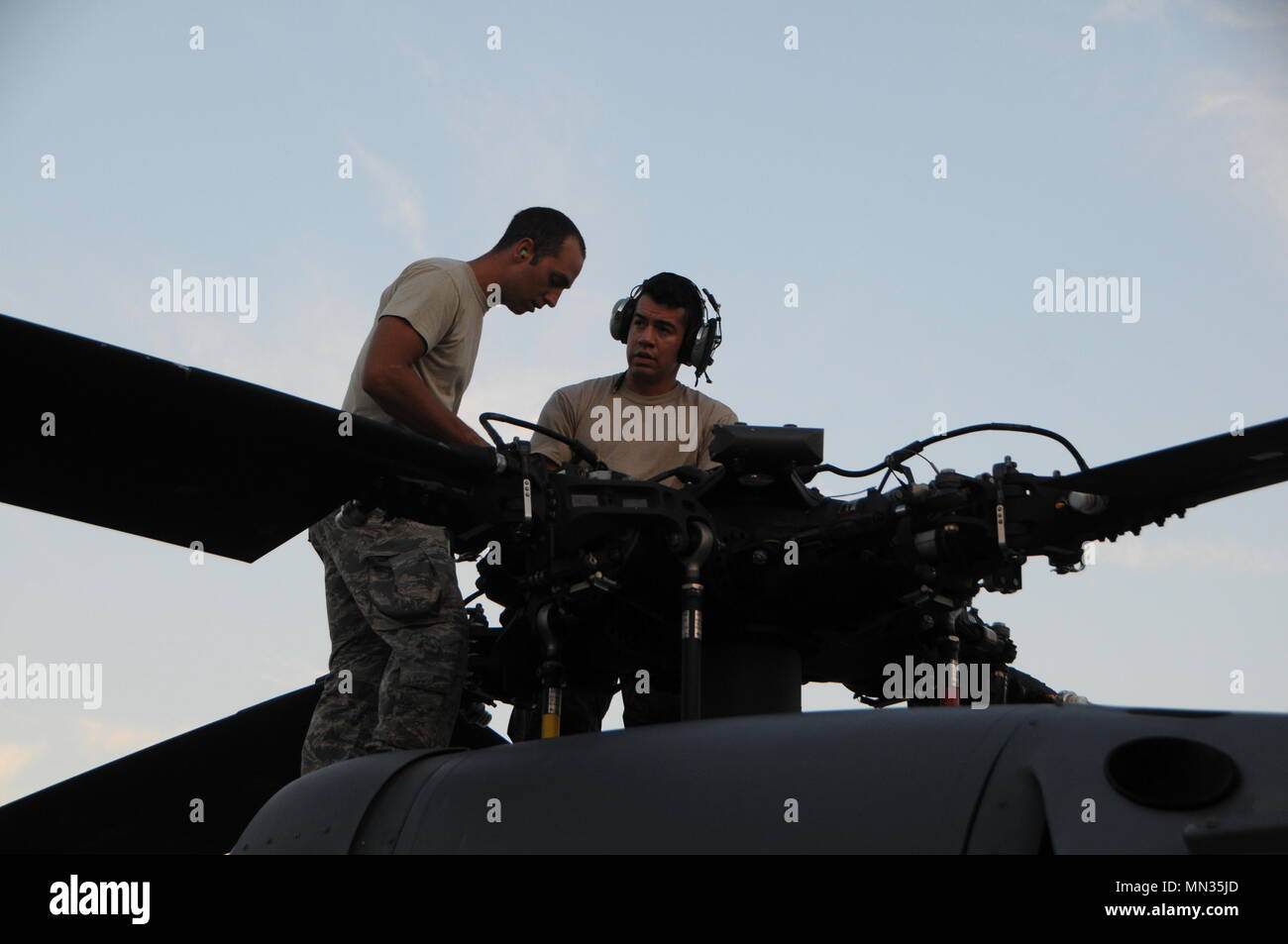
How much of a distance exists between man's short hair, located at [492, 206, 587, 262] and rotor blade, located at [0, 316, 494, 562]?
2392 millimetres

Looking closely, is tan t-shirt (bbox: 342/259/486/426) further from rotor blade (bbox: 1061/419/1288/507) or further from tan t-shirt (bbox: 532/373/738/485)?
rotor blade (bbox: 1061/419/1288/507)

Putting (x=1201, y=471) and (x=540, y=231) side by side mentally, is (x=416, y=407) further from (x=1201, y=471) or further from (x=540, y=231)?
(x=1201, y=471)

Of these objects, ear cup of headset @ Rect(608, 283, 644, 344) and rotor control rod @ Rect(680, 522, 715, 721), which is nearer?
rotor control rod @ Rect(680, 522, 715, 721)

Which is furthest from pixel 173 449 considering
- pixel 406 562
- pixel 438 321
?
pixel 438 321

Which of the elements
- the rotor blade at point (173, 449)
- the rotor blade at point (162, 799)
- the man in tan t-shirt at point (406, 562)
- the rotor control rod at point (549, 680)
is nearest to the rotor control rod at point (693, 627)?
the rotor control rod at point (549, 680)

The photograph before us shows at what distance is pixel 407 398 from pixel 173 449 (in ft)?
4.12

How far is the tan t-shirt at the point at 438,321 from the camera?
19.5 ft

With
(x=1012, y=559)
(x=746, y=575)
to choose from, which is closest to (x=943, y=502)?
(x=1012, y=559)

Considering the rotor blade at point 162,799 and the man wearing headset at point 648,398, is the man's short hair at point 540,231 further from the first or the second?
the rotor blade at point 162,799

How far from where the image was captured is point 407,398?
5301 mm

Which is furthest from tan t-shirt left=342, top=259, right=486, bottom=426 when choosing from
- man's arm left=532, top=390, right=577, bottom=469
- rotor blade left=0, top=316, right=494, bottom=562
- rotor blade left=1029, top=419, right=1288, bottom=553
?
rotor blade left=1029, top=419, right=1288, bottom=553

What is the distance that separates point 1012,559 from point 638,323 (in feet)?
8.46

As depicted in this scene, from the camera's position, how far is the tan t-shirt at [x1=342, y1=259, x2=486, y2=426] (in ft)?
19.5
